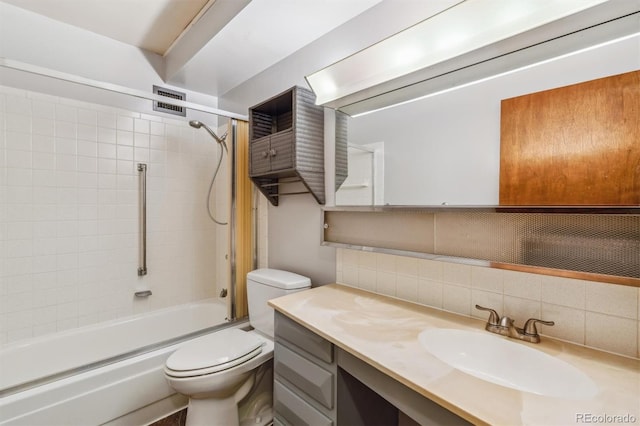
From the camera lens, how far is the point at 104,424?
148 cm

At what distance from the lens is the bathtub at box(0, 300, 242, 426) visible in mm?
1308

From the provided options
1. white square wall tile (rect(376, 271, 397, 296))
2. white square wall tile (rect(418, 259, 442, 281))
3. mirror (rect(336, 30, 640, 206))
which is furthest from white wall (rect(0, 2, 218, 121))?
white square wall tile (rect(418, 259, 442, 281))

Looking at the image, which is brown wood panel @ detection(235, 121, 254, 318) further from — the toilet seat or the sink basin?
the sink basin

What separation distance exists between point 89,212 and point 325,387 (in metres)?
2.11

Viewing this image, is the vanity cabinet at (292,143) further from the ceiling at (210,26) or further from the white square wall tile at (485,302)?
the white square wall tile at (485,302)

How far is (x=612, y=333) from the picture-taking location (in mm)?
834

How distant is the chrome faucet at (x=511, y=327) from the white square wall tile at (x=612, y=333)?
0.35 feet

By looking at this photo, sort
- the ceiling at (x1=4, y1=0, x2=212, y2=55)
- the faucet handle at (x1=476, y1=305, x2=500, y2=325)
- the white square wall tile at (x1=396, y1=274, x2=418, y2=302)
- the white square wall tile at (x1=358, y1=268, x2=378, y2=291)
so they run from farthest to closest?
the ceiling at (x1=4, y1=0, x2=212, y2=55) < the white square wall tile at (x1=358, y1=268, x2=378, y2=291) < the white square wall tile at (x1=396, y1=274, x2=418, y2=302) < the faucet handle at (x1=476, y1=305, x2=500, y2=325)

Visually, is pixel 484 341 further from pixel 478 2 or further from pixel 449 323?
pixel 478 2

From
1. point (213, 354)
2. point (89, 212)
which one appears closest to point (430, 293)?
point (213, 354)

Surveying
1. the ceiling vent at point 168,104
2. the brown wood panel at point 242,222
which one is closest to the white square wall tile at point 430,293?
the brown wood panel at point 242,222

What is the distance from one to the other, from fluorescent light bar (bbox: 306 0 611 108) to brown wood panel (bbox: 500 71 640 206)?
0.23 m

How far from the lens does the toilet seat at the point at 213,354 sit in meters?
1.34

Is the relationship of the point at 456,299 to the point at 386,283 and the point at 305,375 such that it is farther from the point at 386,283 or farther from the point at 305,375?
the point at 305,375
